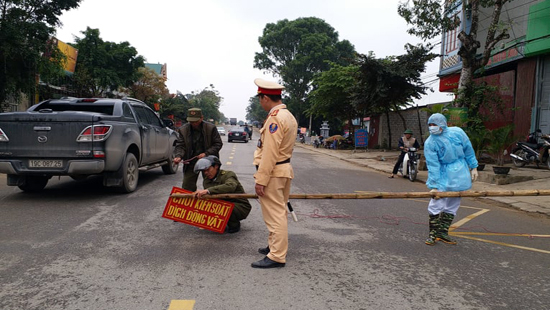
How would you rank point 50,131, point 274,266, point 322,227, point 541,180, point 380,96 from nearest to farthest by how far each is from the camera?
point 274,266 → point 322,227 → point 50,131 → point 541,180 → point 380,96

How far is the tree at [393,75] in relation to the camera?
18.8m

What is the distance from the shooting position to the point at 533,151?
1193 cm

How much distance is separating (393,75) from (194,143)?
1522 centimetres

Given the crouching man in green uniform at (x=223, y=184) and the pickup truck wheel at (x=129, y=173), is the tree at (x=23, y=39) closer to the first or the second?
the pickup truck wheel at (x=129, y=173)

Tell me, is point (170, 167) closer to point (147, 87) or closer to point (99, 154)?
point (99, 154)

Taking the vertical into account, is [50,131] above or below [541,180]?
above

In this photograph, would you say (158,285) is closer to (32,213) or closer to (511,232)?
(32,213)

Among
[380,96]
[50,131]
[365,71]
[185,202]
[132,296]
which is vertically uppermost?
[365,71]

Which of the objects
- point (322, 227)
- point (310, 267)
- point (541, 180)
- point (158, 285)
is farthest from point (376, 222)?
point (541, 180)

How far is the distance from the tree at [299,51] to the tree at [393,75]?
24395 millimetres

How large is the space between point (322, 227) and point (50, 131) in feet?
15.1

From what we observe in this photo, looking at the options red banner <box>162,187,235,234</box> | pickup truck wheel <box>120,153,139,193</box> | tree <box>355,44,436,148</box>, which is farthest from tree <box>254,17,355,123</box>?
red banner <box>162,187,235,234</box>

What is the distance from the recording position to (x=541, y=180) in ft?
31.8

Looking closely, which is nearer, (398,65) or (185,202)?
(185,202)
